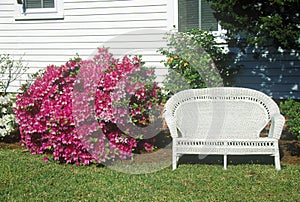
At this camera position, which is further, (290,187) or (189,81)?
(189,81)

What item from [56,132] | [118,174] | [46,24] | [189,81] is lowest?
[118,174]

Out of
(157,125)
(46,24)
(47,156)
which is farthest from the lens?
(46,24)

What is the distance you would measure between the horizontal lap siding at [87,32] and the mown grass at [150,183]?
3.68m

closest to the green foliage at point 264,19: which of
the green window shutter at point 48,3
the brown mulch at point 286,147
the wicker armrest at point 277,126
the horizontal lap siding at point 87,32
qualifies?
the wicker armrest at point 277,126

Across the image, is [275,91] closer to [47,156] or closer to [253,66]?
[253,66]

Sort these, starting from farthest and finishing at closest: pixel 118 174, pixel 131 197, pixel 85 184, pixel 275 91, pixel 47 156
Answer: pixel 275 91, pixel 47 156, pixel 118 174, pixel 85 184, pixel 131 197

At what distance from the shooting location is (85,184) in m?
5.00

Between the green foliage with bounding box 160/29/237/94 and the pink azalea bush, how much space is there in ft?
3.87

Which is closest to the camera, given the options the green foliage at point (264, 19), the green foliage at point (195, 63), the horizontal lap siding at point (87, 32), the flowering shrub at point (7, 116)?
the green foliage at point (264, 19)

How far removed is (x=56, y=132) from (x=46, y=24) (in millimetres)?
4427

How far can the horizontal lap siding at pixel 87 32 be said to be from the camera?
343 inches

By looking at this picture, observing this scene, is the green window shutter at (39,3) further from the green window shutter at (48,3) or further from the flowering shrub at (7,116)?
the flowering shrub at (7,116)

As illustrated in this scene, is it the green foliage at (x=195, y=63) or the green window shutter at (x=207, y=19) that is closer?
the green foliage at (x=195, y=63)

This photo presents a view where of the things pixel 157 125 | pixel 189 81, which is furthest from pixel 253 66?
pixel 157 125
